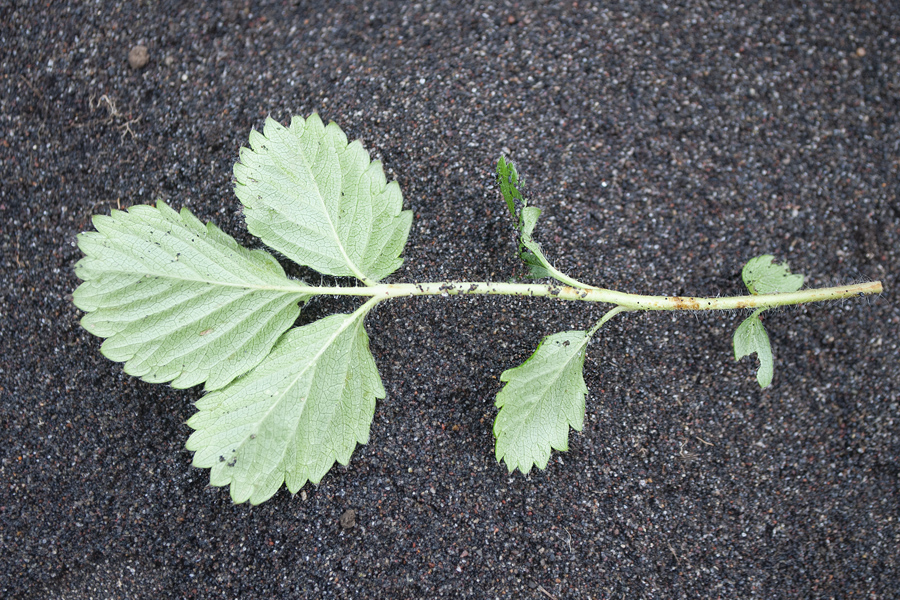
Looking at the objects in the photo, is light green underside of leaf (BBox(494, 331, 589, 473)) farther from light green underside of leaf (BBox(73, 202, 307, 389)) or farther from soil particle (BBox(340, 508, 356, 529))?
light green underside of leaf (BBox(73, 202, 307, 389))

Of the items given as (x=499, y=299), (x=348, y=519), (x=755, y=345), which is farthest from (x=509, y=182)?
(x=348, y=519)

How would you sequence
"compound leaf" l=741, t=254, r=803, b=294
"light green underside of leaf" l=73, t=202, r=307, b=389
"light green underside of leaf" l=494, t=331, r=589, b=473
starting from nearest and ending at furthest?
"light green underside of leaf" l=73, t=202, r=307, b=389 < "light green underside of leaf" l=494, t=331, r=589, b=473 < "compound leaf" l=741, t=254, r=803, b=294

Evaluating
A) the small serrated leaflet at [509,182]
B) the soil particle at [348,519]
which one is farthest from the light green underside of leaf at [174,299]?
the small serrated leaflet at [509,182]

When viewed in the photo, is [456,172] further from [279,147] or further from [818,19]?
[818,19]

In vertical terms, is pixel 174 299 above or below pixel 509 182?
below

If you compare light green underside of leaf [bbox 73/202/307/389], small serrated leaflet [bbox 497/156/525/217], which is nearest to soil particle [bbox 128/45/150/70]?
light green underside of leaf [bbox 73/202/307/389]

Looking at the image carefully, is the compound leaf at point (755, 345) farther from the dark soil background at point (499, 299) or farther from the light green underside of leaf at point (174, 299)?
the light green underside of leaf at point (174, 299)

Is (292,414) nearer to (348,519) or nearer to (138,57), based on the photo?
(348,519)

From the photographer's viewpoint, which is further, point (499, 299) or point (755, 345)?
point (499, 299)
